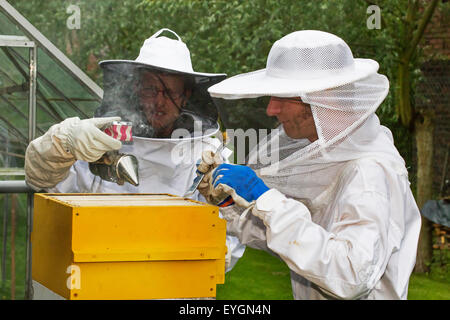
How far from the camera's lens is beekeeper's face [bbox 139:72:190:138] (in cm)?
295

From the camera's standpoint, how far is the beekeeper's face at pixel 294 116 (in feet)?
7.29

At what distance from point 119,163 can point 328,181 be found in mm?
764

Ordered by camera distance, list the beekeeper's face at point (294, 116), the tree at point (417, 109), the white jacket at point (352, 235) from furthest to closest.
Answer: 1. the tree at point (417, 109)
2. the beekeeper's face at point (294, 116)
3. the white jacket at point (352, 235)

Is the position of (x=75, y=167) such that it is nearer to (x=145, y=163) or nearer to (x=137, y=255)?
(x=145, y=163)

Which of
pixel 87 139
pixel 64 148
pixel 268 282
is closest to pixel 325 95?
pixel 87 139

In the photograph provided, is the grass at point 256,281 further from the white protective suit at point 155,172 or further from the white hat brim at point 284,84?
the white hat brim at point 284,84

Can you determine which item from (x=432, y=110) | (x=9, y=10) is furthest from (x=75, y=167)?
(x=432, y=110)

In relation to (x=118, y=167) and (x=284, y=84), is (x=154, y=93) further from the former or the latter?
(x=284, y=84)

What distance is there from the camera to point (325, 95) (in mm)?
2088

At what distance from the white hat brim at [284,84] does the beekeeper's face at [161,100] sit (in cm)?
72

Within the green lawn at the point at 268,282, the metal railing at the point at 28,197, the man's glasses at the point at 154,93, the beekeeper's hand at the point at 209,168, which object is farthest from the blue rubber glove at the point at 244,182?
the green lawn at the point at 268,282

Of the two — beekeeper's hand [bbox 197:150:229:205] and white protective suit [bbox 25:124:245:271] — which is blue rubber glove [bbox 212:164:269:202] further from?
white protective suit [bbox 25:124:245:271]

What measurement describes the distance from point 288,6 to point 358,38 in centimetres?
66

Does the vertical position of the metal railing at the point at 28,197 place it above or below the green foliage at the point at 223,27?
below
